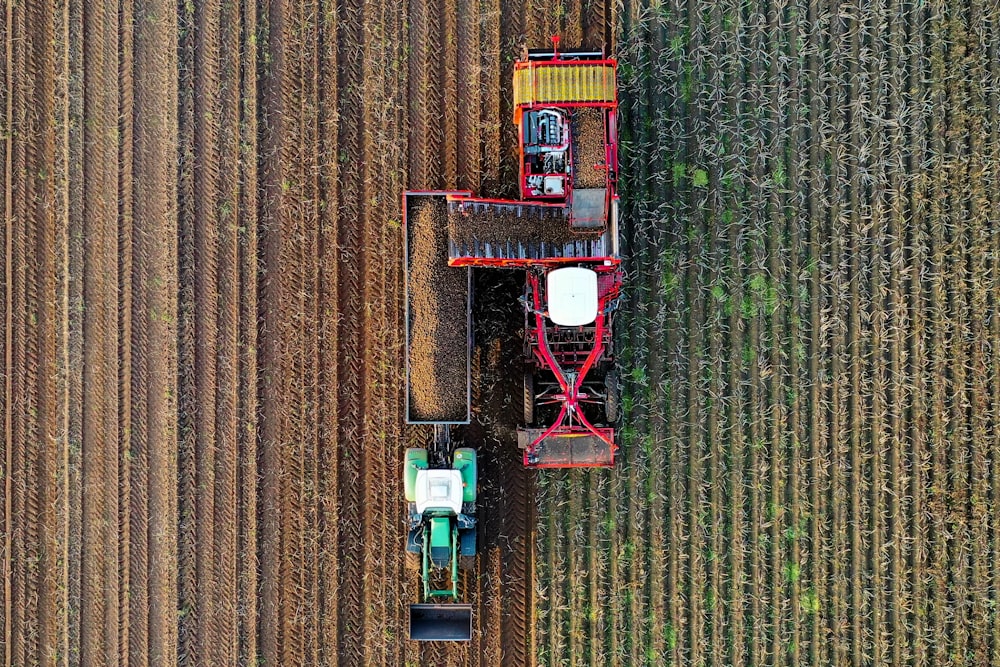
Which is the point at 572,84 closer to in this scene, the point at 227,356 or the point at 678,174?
the point at 678,174

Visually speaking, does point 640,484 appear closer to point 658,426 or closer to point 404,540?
point 658,426

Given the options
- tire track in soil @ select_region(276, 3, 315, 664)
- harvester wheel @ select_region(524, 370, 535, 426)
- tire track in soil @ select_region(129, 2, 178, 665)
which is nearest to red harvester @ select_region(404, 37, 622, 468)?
harvester wheel @ select_region(524, 370, 535, 426)

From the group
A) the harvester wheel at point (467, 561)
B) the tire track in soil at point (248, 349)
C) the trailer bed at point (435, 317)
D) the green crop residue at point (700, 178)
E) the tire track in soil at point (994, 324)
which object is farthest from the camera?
the tire track in soil at point (248, 349)

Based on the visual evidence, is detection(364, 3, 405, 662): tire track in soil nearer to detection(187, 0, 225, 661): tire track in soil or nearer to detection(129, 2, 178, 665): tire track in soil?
detection(187, 0, 225, 661): tire track in soil

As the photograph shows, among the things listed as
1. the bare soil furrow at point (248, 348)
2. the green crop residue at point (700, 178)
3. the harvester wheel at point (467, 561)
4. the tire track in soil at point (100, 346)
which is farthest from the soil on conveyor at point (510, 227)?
the tire track in soil at point (100, 346)

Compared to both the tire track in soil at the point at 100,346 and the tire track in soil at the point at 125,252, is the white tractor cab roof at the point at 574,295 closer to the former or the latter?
the tire track in soil at the point at 125,252

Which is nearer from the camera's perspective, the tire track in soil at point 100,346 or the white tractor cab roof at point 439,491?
the white tractor cab roof at point 439,491

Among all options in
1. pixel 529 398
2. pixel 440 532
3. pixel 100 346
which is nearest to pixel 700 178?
pixel 529 398
